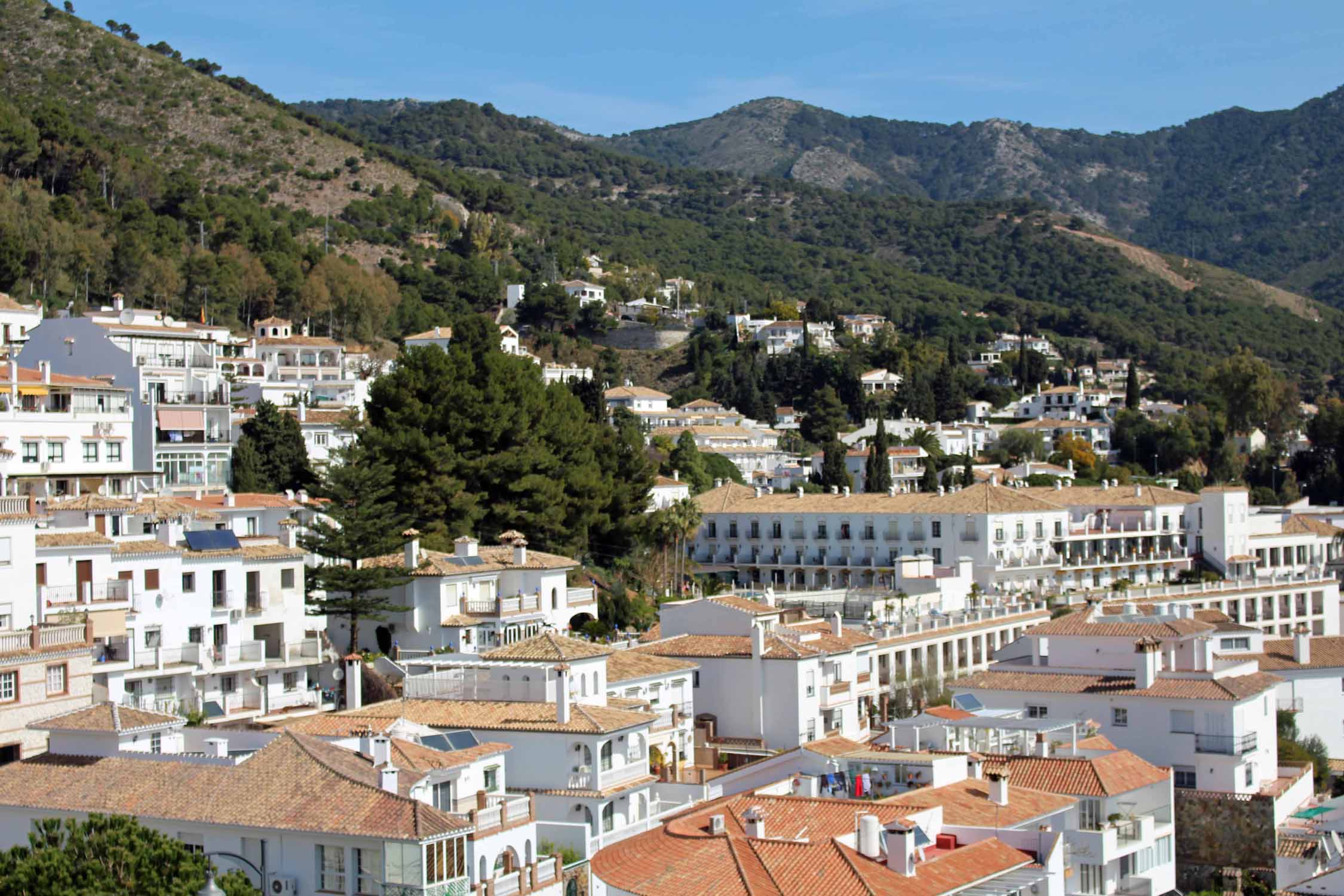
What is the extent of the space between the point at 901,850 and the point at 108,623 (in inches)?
750

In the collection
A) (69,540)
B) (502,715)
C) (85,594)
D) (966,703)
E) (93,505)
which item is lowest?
(966,703)

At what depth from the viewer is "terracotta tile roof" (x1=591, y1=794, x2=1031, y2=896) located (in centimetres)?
2233

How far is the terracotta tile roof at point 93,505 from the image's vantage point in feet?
126

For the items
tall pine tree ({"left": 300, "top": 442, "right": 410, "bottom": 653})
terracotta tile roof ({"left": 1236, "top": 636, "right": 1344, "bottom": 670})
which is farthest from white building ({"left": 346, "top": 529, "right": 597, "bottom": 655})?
terracotta tile roof ({"left": 1236, "top": 636, "right": 1344, "bottom": 670})

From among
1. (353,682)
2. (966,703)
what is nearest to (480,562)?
(353,682)

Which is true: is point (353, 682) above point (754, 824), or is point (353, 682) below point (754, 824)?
above

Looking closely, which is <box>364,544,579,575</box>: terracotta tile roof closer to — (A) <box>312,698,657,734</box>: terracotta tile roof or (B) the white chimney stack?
(A) <box>312,698,657,734</box>: terracotta tile roof

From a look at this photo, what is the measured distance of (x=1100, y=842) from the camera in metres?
29.1

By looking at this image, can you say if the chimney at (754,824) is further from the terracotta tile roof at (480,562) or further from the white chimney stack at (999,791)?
the terracotta tile roof at (480,562)

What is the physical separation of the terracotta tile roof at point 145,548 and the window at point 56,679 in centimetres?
596

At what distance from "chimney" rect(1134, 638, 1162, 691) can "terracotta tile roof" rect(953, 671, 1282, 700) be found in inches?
4.8

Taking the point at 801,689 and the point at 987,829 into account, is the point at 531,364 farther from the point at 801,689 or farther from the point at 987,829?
the point at 987,829

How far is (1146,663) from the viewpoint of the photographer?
37.6 meters

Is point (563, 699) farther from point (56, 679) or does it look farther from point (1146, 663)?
point (1146, 663)
